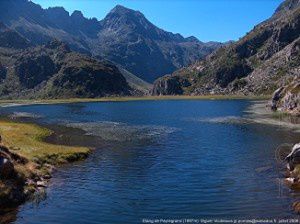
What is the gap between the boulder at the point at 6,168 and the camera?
5234cm

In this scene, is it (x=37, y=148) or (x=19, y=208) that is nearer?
(x=19, y=208)

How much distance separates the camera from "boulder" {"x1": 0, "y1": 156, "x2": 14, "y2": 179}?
52.3 m

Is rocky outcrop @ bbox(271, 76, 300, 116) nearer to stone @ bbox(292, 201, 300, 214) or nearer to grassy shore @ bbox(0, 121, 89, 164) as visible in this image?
grassy shore @ bbox(0, 121, 89, 164)

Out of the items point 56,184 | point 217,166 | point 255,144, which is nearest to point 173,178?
point 217,166

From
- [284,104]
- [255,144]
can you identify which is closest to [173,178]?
[255,144]

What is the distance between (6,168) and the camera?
2083 inches

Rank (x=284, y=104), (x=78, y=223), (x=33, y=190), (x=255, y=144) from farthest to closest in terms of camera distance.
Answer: (x=284, y=104), (x=255, y=144), (x=33, y=190), (x=78, y=223)

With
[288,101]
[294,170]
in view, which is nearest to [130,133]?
[294,170]

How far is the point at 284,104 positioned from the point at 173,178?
131 meters

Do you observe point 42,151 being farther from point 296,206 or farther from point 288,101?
point 288,101

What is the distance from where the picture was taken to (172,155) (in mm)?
81438

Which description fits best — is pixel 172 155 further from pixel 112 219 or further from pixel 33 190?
pixel 112 219

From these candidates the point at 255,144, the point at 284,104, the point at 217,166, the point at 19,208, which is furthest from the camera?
the point at 284,104

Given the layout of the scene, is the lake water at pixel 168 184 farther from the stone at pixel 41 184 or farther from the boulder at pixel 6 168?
the boulder at pixel 6 168
